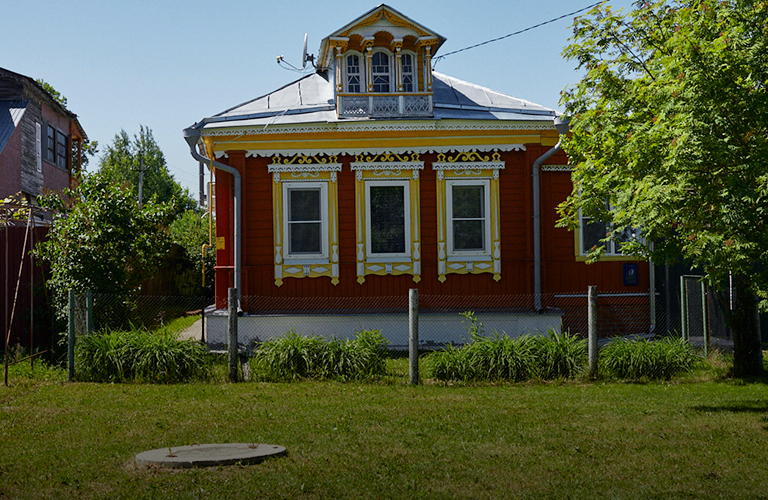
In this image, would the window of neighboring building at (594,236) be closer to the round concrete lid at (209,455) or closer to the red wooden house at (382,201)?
the red wooden house at (382,201)

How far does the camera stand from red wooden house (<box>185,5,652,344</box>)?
48.5 feet

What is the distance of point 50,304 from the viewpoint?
12656 millimetres

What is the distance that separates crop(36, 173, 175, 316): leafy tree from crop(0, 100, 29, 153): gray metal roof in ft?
40.2

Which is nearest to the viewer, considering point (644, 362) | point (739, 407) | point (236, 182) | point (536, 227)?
point (739, 407)

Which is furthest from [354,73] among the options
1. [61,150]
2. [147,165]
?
[147,165]

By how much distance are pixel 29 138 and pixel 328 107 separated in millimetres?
15044

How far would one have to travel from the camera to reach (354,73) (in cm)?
1541

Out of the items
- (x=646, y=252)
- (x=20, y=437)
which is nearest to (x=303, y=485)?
(x=20, y=437)

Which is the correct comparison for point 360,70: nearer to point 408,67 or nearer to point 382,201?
point 408,67

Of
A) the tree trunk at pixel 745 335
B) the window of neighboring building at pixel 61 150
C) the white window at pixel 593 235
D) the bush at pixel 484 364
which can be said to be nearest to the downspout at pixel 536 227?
the white window at pixel 593 235

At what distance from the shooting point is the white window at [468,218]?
49.4 feet

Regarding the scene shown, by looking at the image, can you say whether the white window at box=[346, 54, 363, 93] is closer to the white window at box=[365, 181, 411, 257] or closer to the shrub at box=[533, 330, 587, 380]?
the white window at box=[365, 181, 411, 257]

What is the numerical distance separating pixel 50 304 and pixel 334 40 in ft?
23.0

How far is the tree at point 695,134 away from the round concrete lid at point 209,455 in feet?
16.2
